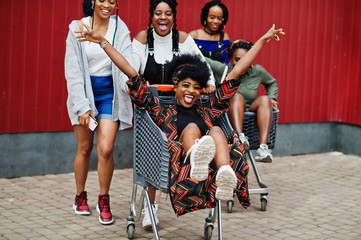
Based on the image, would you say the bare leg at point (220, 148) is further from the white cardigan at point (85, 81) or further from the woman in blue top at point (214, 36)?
the woman in blue top at point (214, 36)

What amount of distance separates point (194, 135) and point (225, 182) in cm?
53

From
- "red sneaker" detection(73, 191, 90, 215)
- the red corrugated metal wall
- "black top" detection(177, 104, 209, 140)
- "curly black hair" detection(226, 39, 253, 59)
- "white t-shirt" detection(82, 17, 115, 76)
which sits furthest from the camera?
the red corrugated metal wall

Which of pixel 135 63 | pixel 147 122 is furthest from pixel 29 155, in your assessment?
pixel 147 122

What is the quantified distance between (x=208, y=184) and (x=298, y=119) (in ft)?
17.7

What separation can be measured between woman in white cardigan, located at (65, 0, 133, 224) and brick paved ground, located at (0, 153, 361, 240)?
1.38ft

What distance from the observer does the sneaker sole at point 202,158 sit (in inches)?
189

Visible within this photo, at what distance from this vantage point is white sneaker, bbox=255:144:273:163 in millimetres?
6281

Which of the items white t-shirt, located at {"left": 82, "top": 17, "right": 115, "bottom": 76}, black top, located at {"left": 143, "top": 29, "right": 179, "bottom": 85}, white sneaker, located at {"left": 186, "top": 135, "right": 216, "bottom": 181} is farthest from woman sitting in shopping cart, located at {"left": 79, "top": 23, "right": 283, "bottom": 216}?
white t-shirt, located at {"left": 82, "top": 17, "right": 115, "bottom": 76}

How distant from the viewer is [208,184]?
502 centimetres

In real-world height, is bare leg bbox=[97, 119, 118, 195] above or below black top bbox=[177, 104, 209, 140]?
below

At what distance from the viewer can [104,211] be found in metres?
6.02

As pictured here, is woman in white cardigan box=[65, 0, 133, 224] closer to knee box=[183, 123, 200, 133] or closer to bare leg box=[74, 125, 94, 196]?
bare leg box=[74, 125, 94, 196]

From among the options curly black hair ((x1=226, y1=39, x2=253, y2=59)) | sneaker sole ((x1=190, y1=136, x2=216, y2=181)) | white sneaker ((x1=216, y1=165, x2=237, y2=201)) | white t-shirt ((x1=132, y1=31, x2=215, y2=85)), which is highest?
curly black hair ((x1=226, y1=39, x2=253, y2=59))

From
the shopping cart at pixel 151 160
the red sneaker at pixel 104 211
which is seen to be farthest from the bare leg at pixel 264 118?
the red sneaker at pixel 104 211
